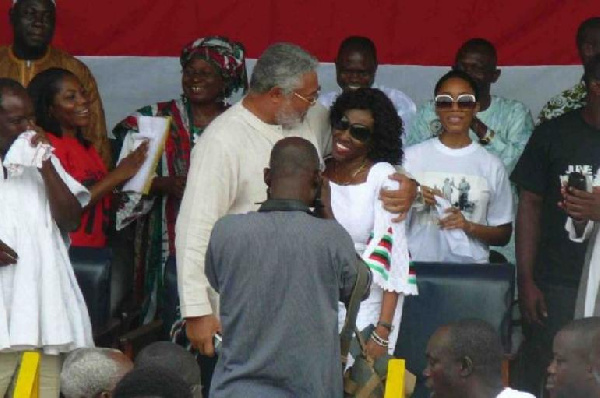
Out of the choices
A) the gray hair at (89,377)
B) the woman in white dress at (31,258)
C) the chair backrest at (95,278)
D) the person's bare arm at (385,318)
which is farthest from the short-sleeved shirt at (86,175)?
the gray hair at (89,377)

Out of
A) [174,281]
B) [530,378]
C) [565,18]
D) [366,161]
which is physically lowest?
[530,378]

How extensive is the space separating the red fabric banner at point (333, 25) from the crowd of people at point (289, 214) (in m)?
0.54

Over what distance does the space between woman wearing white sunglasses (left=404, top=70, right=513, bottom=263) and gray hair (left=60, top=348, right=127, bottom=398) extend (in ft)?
7.06

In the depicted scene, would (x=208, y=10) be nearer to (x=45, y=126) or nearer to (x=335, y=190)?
(x=45, y=126)

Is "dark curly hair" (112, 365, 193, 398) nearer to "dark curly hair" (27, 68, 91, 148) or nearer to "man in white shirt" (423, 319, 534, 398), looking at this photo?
"man in white shirt" (423, 319, 534, 398)

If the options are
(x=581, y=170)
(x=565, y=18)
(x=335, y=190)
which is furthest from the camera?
(x=565, y=18)

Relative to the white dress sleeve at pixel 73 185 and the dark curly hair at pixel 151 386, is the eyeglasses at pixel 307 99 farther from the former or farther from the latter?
the dark curly hair at pixel 151 386

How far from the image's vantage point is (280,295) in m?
5.99

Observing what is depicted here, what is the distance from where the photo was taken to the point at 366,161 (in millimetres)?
7156

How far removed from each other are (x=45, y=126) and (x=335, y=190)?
1.60 metres

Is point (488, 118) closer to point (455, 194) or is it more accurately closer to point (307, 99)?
point (455, 194)

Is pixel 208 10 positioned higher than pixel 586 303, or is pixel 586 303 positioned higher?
pixel 208 10

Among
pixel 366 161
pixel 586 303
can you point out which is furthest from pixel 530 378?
pixel 366 161

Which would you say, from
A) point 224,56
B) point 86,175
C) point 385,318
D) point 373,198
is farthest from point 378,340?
point 224,56
